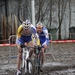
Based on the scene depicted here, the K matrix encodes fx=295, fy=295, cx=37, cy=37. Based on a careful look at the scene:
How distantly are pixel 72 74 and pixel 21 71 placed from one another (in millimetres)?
1812

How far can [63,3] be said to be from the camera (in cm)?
2445

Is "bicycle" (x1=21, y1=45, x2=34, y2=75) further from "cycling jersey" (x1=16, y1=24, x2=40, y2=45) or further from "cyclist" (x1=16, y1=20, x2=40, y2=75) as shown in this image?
"cycling jersey" (x1=16, y1=24, x2=40, y2=45)

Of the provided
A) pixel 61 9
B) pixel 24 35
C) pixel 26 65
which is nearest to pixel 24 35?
pixel 24 35

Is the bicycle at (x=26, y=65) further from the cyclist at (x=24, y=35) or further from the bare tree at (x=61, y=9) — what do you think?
the bare tree at (x=61, y=9)

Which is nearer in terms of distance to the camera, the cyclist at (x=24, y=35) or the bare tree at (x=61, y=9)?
the cyclist at (x=24, y=35)

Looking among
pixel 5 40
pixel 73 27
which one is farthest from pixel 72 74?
pixel 73 27

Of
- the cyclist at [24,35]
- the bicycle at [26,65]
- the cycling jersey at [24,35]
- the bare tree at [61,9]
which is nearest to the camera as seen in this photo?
the bicycle at [26,65]

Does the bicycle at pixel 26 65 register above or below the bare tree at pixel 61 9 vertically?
below

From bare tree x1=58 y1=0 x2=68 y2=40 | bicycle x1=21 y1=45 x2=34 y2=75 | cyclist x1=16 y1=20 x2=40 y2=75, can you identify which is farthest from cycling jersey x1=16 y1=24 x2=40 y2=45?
bare tree x1=58 y1=0 x2=68 y2=40

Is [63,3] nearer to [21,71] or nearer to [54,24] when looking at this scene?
[54,24]

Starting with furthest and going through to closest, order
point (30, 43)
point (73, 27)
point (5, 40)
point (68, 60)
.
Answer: point (73, 27) → point (5, 40) → point (68, 60) → point (30, 43)

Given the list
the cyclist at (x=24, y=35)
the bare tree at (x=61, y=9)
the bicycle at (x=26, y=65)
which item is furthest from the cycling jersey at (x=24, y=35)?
the bare tree at (x=61, y=9)

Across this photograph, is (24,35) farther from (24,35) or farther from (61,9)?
(61,9)

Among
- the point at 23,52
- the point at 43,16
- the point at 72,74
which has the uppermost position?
the point at 43,16
